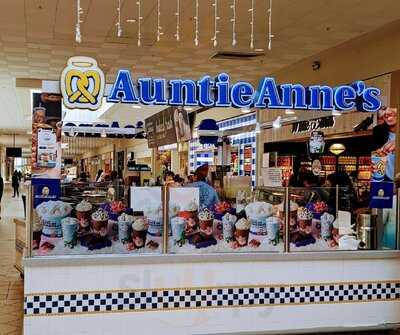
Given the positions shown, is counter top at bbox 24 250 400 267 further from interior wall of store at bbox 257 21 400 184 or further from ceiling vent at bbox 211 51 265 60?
ceiling vent at bbox 211 51 265 60

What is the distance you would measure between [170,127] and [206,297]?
4.96m

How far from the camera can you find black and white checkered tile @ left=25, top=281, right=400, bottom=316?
388 cm

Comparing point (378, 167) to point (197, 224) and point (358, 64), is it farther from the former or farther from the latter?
point (358, 64)

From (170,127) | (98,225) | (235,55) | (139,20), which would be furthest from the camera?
(235,55)

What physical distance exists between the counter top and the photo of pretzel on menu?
68cm

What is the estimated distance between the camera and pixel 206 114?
16.0 meters

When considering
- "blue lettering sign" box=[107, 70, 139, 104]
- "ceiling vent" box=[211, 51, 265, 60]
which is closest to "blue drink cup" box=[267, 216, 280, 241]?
"blue lettering sign" box=[107, 70, 139, 104]

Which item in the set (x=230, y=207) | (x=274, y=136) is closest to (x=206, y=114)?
(x=274, y=136)

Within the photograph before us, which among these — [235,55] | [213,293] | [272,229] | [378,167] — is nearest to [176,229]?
[213,293]

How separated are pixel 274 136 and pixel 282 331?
7.86 metres

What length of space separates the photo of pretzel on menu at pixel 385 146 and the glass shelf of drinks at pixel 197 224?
14.2 inches

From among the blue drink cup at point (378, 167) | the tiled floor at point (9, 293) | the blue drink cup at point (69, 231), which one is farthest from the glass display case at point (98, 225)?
the blue drink cup at point (378, 167)

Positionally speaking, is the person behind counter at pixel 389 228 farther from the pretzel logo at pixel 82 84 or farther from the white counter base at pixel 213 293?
the pretzel logo at pixel 82 84

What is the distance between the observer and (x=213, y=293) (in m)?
4.16
